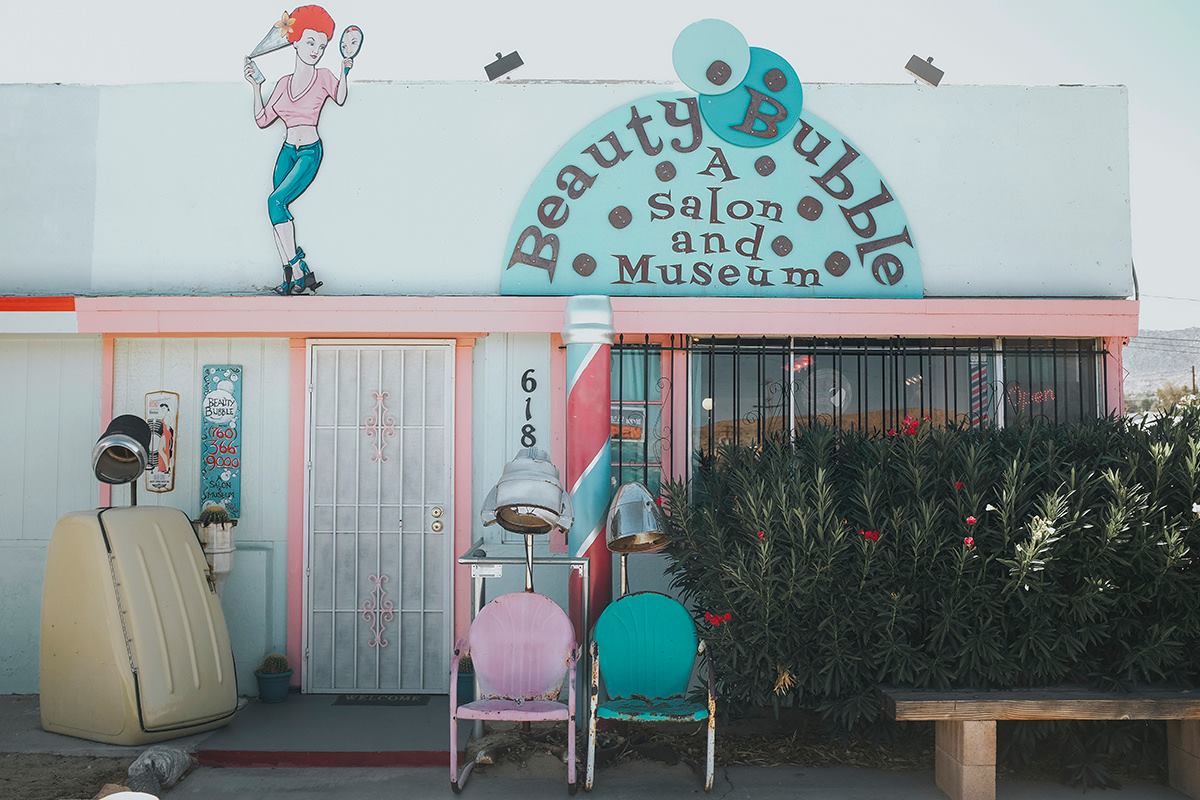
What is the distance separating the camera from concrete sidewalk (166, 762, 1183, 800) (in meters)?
5.32

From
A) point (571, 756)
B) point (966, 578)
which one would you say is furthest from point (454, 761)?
point (966, 578)

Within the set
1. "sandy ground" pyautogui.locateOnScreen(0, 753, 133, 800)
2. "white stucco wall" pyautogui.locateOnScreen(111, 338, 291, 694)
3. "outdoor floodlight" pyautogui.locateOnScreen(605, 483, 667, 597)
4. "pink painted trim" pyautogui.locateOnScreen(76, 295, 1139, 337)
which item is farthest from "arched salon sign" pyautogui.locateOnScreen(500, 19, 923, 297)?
"sandy ground" pyautogui.locateOnScreen(0, 753, 133, 800)

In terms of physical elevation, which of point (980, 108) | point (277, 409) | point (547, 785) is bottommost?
point (547, 785)

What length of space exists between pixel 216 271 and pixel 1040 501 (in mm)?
5285

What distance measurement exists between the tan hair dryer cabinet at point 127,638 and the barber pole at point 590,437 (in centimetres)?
221

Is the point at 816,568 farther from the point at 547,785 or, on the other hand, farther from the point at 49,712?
the point at 49,712

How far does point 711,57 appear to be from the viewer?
23.2ft

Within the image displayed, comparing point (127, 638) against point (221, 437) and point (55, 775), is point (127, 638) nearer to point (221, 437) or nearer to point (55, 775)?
point (55, 775)

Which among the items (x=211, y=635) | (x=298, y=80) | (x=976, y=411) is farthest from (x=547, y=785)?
(x=298, y=80)

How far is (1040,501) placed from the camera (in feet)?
17.3

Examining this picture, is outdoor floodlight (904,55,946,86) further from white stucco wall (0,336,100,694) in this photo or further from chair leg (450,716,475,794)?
white stucco wall (0,336,100,694)

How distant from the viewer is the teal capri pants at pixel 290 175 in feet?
23.2

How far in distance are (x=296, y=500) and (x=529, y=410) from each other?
1.64 m

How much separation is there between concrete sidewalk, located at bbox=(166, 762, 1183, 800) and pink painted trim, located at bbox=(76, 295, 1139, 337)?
2.65 metres
